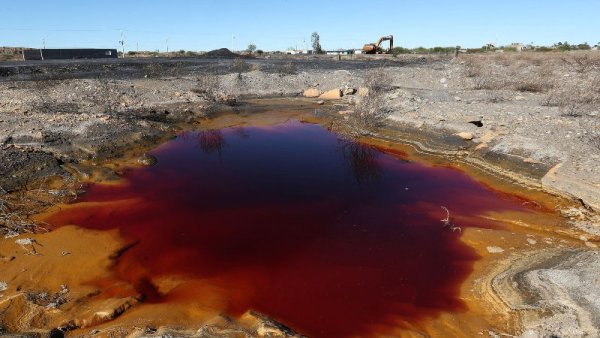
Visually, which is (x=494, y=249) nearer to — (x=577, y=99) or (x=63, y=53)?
(x=577, y=99)

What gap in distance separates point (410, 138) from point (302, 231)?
26.0 feet

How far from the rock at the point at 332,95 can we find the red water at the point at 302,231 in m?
10.3

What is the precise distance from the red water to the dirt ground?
64 centimetres

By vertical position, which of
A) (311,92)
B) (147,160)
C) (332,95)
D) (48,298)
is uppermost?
(311,92)

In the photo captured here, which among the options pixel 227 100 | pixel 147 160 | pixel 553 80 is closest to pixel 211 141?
pixel 147 160

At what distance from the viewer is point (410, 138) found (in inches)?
570

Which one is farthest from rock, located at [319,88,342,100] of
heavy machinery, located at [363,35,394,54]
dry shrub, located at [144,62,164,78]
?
heavy machinery, located at [363,35,394,54]

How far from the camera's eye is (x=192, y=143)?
15047mm

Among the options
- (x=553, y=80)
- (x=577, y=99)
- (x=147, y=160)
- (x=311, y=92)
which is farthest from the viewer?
(x=311, y=92)

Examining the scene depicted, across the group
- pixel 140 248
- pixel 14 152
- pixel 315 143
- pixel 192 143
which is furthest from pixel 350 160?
pixel 14 152

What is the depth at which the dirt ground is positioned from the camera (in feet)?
19.1

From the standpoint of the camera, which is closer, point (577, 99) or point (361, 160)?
point (361, 160)

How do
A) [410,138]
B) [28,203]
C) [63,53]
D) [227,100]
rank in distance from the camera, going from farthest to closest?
[63,53], [227,100], [410,138], [28,203]

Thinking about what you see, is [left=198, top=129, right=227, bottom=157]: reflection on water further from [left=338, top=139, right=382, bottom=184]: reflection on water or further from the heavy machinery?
the heavy machinery
